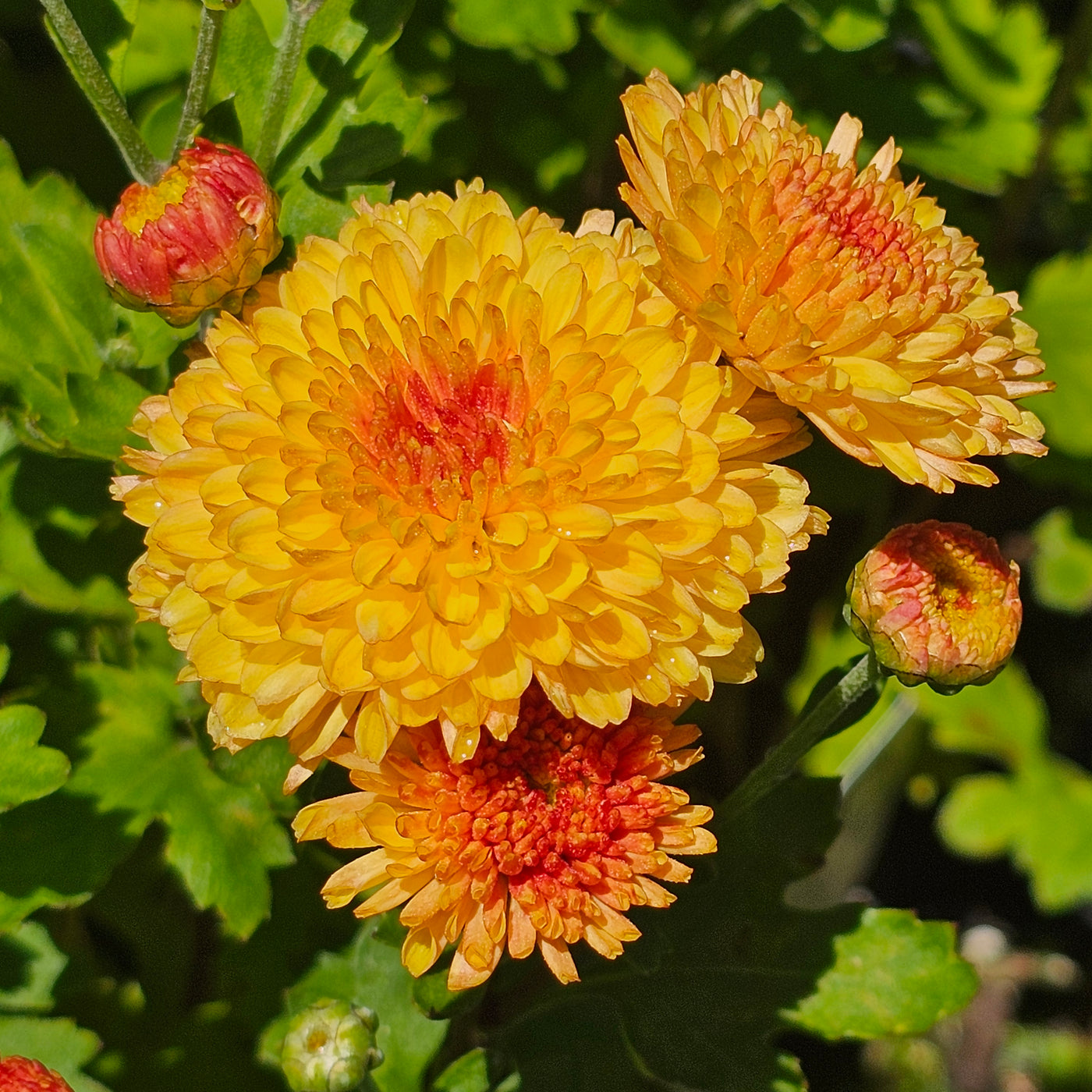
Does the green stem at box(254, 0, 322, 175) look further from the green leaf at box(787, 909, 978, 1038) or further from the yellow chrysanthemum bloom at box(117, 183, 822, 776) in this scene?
the green leaf at box(787, 909, 978, 1038)

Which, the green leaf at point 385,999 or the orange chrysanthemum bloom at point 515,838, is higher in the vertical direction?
the orange chrysanthemum bloom at point 515,838

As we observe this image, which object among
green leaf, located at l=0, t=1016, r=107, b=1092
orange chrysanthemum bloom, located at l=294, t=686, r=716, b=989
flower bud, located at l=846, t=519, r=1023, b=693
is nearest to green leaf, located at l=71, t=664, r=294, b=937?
green leaf, located at l=0, t=1016, r=107, b=1092

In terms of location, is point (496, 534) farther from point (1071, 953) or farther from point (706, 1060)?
point (1071, 953)

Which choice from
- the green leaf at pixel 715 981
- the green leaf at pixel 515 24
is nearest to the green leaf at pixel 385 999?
the green leaf at pixel 715 981

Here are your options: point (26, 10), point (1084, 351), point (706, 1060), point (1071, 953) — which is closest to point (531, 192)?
point (26, 10)

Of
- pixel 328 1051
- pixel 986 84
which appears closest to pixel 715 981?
pixel 328 1051

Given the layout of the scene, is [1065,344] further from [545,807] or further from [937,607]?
[545,807]

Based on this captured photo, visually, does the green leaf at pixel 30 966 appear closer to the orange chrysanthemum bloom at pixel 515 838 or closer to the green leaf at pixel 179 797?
the green leaf at pixel 179 797
